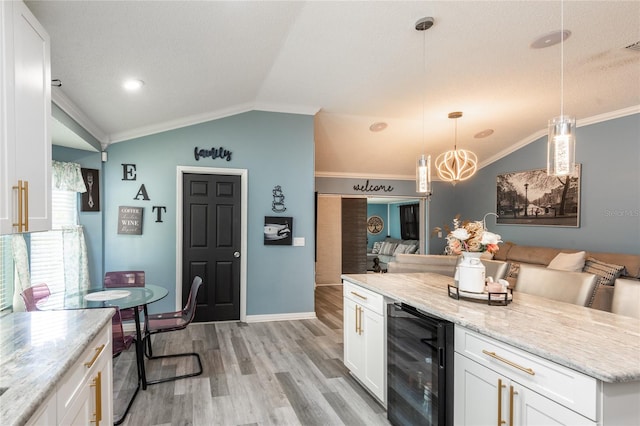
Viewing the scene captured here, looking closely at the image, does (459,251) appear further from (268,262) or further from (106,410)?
(268,262)

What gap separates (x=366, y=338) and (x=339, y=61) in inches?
107

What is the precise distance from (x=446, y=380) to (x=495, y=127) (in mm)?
5474

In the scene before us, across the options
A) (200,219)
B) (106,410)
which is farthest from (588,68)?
(106,410)

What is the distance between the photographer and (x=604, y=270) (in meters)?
4.82

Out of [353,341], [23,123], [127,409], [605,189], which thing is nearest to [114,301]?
[127,409]

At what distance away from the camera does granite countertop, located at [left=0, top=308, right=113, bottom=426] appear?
1029mm

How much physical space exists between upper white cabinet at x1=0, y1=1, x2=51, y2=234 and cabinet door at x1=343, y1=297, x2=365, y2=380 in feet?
7.12

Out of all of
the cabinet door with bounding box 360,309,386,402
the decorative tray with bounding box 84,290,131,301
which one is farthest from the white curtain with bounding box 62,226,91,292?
the cabinet door with bounding box 360,309,386,402

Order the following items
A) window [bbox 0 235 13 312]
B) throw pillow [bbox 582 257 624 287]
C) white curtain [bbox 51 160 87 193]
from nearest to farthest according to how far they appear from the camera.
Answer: window [bbox 0 235 13 312]
white curtain [bbox 51 160 87 193]
throw pillow [bbox 582 257 624 287]

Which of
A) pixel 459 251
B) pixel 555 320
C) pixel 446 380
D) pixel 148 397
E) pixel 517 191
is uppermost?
pixel 517 191

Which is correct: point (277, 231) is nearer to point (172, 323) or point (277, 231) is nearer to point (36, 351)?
point (172, 323)

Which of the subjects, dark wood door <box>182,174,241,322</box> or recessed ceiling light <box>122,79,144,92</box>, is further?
dark wood door <box>182,174,241,322</box>

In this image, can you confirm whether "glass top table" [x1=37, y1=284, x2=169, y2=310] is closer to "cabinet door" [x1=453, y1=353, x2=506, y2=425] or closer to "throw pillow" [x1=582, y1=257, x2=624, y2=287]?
"cabinet door" [x1=453, y1=353, x2=506, y2=425]

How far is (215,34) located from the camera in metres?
2.76
